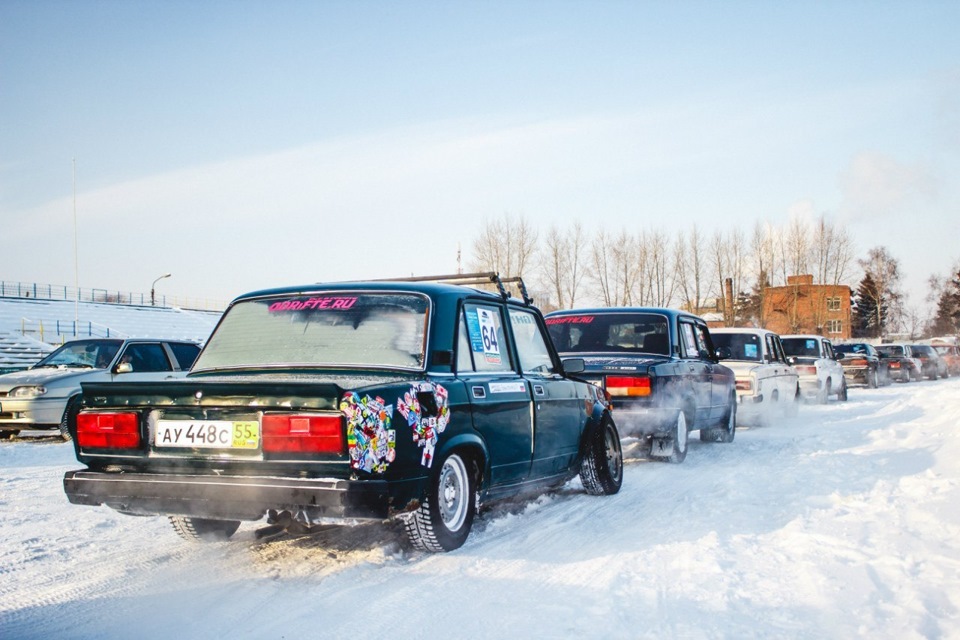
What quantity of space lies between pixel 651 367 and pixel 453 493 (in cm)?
421

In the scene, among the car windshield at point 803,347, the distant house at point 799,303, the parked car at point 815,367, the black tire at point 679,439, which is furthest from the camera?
the distant house at point 799,303

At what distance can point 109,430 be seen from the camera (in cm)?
445

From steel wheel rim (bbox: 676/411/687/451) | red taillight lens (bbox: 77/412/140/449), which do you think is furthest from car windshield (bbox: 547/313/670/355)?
red taillight lens (bbox: 77/412/140/449)

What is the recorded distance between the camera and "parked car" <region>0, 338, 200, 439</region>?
38.5 feet

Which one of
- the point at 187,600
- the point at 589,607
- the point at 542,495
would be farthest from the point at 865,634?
the point at 542,495

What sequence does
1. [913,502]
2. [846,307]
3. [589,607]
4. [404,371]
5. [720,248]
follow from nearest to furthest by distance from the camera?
1. [589,607]
2. [404,371]
3. [913,502]
4. [720,248]
5. [846,307]

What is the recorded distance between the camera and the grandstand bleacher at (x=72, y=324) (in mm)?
40188

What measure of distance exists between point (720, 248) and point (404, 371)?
50.7m

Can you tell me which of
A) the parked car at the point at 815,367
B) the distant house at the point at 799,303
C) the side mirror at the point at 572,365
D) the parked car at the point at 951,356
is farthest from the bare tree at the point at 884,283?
the side mirror at the point at 572,365

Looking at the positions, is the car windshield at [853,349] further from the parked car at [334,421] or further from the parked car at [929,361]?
the parked car at [334,421]

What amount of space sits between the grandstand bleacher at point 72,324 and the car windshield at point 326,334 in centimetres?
3457

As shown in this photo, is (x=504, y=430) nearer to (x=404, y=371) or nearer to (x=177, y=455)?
Result: (x=404, y=371)

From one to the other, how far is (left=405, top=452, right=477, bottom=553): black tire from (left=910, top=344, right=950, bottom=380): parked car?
3468 centimetres

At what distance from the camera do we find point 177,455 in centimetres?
429
